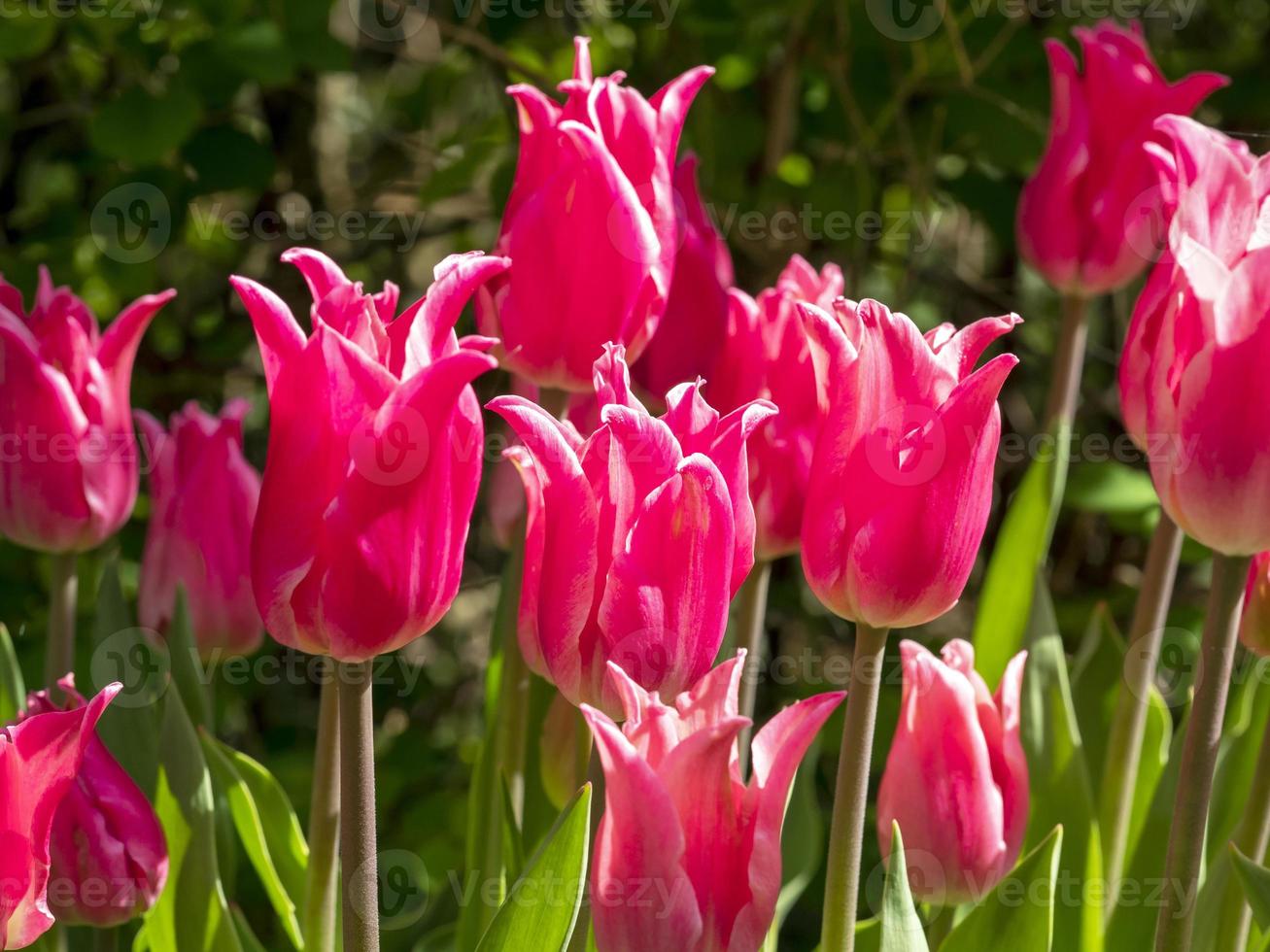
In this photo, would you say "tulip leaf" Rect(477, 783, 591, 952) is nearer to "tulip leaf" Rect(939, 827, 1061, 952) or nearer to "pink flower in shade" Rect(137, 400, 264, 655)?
"tulip leaf" Rect(939, 827, 1061, 952)

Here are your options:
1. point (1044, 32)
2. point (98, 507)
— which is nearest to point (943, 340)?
point (98, 507)

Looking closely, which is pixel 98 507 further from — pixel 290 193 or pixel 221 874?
pixel 290 193

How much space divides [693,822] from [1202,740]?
302 mm

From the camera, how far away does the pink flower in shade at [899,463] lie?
0.72 meters

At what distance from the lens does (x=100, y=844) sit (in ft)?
2.73

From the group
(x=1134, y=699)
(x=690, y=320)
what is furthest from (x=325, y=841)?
(x=1134, y=699)

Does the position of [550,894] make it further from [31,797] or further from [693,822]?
[31,797]

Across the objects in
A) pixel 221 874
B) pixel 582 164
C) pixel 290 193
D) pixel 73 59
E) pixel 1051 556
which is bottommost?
pixel 1051 556

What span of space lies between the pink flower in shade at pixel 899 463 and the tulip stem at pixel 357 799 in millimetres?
231

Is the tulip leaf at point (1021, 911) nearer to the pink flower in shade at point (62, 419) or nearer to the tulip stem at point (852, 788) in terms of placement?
the tulip stem at point (852, 788)

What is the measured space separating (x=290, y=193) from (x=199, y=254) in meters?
0.20

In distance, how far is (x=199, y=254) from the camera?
2.01m

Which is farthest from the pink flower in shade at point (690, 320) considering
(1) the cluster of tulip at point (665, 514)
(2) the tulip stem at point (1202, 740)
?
(2) the tulip stem at point (1202, 740)

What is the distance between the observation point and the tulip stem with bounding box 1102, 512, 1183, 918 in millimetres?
1017
